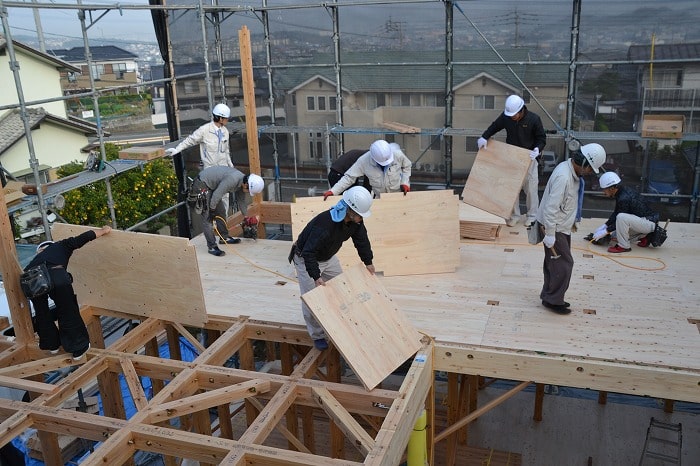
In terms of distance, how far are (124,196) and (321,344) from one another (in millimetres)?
12758

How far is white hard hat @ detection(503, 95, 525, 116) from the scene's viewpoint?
7812mm

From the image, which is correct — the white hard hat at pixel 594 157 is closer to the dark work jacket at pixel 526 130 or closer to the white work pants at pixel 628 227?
the white work pants at pixel 628 227

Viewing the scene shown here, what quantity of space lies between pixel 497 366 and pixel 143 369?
3207 mm

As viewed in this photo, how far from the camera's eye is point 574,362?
5293 mm

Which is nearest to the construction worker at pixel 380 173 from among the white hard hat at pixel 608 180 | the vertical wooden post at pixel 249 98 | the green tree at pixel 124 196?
the vertical wooden post at pixel 249 98

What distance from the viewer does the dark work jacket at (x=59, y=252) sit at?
5.76 m

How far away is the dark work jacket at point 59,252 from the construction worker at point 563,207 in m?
4.29

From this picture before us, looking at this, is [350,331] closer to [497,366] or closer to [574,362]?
[497,366]

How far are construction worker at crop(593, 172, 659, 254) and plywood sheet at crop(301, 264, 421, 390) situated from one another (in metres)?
3.34

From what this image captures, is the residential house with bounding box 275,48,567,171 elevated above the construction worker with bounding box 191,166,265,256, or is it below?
above

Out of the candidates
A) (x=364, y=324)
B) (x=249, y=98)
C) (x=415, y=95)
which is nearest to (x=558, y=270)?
(x=364, y=324)

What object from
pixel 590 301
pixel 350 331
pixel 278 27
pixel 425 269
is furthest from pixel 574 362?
pixel 278 27

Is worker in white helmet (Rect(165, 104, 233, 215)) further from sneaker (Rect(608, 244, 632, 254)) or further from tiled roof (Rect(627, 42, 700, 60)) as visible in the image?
tiled roof (Rect(627, 42, 700, 60))

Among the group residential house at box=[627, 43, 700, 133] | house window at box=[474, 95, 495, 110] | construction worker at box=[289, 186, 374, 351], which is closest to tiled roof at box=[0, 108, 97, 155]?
house window at box=[474, 95, 495, 110]
